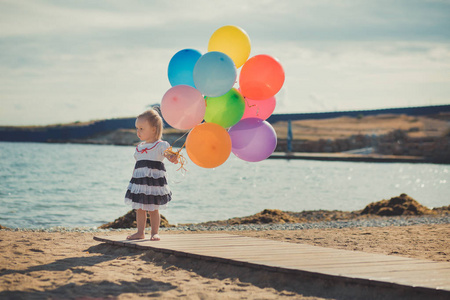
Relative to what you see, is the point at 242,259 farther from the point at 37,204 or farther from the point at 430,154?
the point at 430,154

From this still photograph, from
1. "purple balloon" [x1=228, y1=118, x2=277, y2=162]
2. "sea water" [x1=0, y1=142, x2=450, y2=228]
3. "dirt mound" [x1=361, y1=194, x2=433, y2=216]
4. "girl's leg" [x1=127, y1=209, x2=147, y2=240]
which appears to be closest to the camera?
"purple balloon" [x1=228, y1=118, x2=277, y2=162]

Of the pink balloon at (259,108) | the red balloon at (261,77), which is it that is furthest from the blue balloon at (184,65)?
the pink balloon at (259,108)

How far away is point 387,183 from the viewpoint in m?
29.6

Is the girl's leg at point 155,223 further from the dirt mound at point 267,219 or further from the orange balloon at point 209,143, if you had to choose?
the dirt mound at point 267,219

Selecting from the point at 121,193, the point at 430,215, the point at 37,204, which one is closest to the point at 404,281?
the point at 430,215

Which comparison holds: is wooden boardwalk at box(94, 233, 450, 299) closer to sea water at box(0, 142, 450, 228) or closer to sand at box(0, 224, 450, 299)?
sand at box(0, 224, 450, 299)

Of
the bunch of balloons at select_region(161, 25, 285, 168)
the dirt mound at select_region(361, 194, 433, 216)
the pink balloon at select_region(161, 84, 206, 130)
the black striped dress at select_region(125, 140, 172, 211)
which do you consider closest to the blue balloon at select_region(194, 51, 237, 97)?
the bunch of balloons at select_region(161, 25, 285, 168)

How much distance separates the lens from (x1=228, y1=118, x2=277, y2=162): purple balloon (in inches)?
244

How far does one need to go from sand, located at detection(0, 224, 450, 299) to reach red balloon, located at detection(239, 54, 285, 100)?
7.16ft

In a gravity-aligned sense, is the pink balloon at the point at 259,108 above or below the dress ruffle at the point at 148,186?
above

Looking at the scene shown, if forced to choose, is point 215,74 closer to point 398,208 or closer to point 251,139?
point 251,139

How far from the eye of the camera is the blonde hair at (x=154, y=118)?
6.47 meters

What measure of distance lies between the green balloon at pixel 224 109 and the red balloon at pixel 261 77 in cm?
20

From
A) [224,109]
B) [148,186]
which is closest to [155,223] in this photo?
[148,186]
